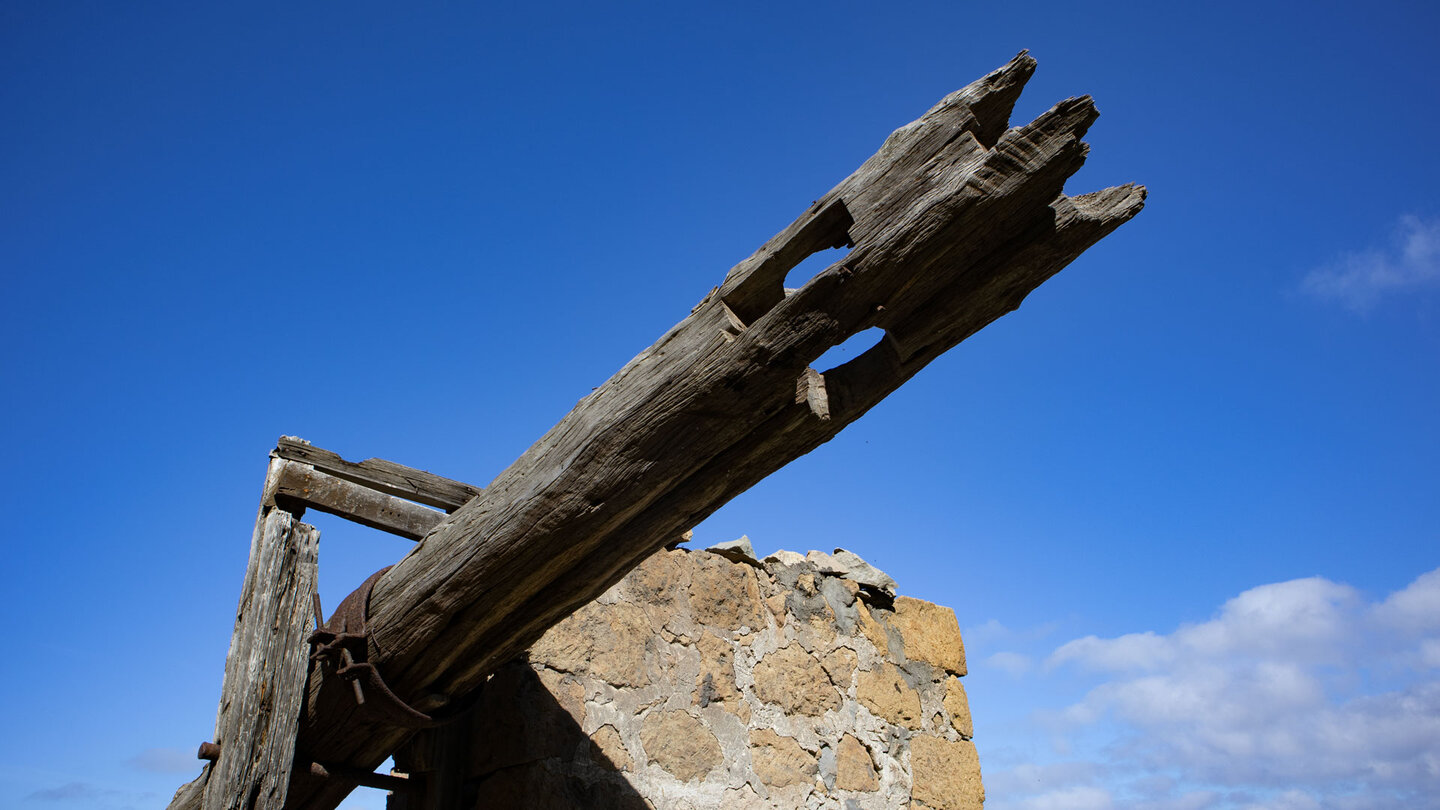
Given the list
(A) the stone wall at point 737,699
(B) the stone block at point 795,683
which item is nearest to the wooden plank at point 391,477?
(A) the stone wall at point 737,699

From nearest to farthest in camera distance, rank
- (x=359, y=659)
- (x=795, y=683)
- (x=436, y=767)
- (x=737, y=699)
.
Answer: (x=359, y=659), (x=436, y=767), (x=737, y=699), (x=795, y=683)

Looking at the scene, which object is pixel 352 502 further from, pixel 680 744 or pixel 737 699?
pixel 737 699

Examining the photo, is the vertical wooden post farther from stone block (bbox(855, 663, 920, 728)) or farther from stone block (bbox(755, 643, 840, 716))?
stone block (bbox(855, 663, 920, 728))

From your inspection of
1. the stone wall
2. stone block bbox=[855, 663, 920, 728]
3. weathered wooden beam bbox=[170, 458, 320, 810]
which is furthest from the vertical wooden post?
stone block bbox=[855, 663, 920, 728]

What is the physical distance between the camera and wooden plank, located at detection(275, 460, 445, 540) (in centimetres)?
248

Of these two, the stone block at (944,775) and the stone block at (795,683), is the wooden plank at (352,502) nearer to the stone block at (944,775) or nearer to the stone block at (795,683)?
the stone block at (795,683)

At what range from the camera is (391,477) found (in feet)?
8.38

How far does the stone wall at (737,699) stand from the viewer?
2.77 m

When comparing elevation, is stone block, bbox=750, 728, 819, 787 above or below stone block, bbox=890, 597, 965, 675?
below

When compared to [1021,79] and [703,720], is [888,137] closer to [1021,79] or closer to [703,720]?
[1021,79]

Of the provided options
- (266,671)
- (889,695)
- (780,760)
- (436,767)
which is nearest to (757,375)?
(266,671)

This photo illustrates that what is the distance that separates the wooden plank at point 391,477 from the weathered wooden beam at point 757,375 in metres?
0.26

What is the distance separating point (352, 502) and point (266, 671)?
0.46 metres

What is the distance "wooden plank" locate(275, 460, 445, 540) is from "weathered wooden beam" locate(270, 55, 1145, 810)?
192 millimetres
